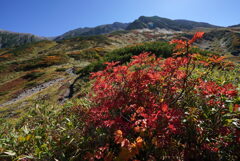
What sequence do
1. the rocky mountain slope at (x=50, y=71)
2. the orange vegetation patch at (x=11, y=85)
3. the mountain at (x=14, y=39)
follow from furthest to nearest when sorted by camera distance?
the mountain at (x=14, y=39)
the orange vegetation patch at (x=11, y=85)
the rocky mountain slope at (x=50, y=71)

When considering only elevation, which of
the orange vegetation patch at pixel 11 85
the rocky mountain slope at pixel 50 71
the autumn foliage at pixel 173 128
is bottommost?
the orange vegetation patch at pixel 11 85

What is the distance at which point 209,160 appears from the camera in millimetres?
2373

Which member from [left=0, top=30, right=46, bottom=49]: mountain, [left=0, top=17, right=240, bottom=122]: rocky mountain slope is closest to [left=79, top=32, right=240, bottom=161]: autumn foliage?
[left=0, top=17, right=240, bottom=122]: rocky mountain slope

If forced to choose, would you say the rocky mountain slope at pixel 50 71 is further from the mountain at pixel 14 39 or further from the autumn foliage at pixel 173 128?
the mountain at pixel 14 39

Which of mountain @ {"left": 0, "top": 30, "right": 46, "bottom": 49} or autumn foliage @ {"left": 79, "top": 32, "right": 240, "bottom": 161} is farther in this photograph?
mountain @ {"left": 0, "top": 30, "right": 46, "bottom": 49}

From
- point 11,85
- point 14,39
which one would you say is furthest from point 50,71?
point 14,39

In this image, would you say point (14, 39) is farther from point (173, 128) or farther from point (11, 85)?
point (173, 128)

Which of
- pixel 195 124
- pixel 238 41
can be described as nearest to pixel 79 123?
pixel 195 124

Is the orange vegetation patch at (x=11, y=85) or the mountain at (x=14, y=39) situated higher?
the mountain at (x=14, y=39)

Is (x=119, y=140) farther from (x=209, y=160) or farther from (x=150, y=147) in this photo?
(x=209, y=160)

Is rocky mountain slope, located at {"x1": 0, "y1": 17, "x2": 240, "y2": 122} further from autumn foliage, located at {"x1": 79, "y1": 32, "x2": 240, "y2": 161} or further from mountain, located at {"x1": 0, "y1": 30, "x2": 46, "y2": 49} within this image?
mountain, located at {"x1": 0, "y1": 30, "x2": 46, "y2": 49}

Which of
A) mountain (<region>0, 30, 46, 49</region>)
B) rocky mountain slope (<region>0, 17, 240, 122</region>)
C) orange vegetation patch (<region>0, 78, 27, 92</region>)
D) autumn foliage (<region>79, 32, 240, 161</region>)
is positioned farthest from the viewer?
mountain (<region>0, 30, 46, 49</region>)

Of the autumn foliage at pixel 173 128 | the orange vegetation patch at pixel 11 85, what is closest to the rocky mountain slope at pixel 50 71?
the orange vegetation patch at pixel 11 85

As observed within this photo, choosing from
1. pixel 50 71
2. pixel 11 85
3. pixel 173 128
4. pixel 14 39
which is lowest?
pixel 11 85
